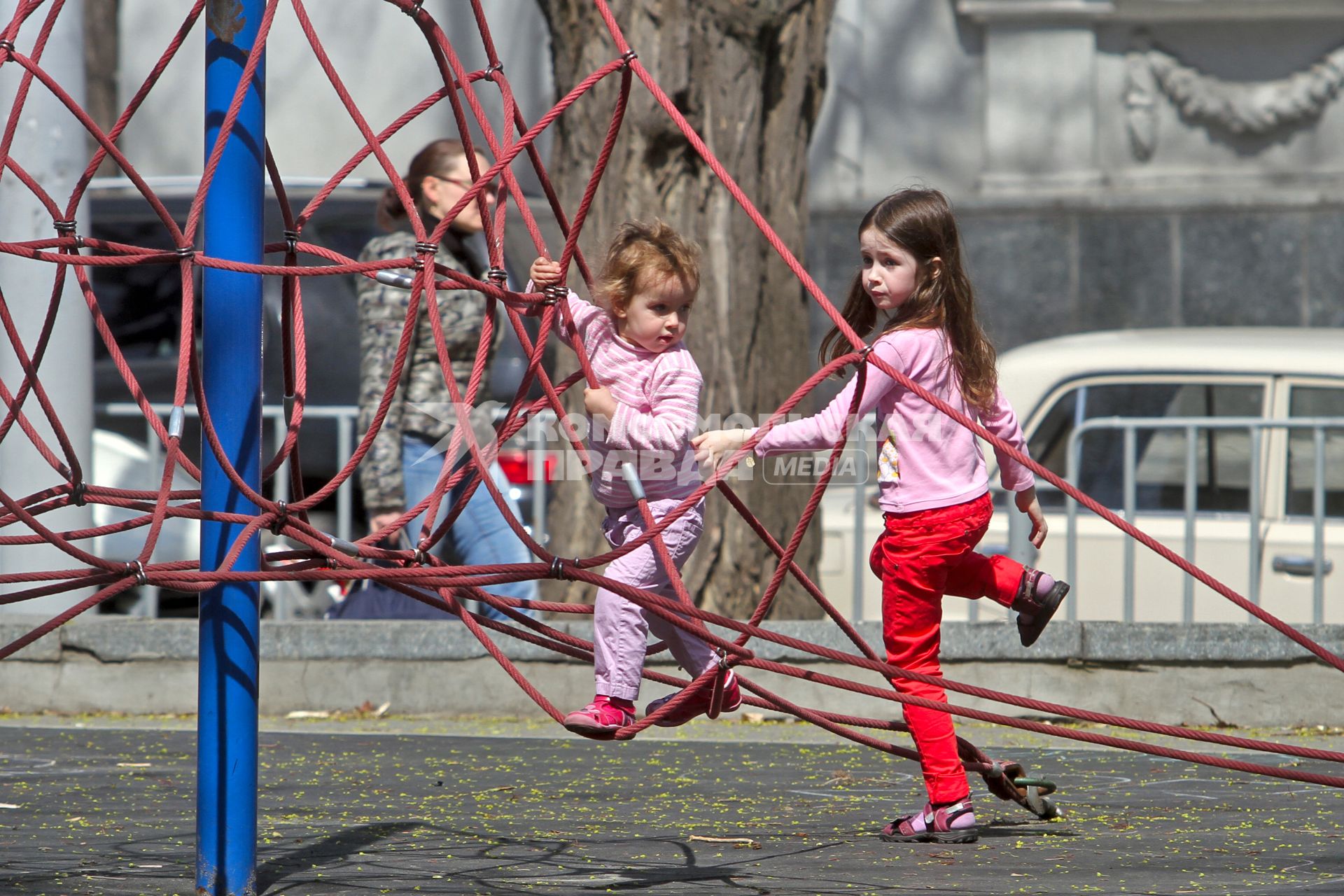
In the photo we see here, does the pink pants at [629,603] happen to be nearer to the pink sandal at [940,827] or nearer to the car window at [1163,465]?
the pink sandal at [940,827]

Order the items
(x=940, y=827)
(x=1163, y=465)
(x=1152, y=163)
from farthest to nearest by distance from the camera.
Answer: (x=1152, y=163)
(x=1163, y=465)
(x=940, y=827)

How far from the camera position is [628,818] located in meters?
4.05

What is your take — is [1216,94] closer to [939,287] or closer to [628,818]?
[939,287]

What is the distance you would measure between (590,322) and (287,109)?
1142cm

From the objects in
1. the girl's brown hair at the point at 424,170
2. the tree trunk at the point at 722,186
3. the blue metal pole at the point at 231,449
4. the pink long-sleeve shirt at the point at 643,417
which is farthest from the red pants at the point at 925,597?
the tree trunk at the point at 722,186

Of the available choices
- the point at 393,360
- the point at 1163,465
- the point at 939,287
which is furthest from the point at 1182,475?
the point at 393,360

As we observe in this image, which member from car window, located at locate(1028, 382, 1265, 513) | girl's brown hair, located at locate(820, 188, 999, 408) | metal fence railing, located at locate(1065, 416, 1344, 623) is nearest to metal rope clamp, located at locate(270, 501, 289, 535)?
girl's brown hair, located at locate(820, 188, 999, 408)

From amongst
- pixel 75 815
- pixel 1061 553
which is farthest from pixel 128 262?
pixel 1061 553

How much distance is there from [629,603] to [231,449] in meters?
0.91

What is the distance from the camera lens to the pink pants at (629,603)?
3619 mm

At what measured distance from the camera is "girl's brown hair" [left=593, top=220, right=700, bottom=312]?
3.55 meters

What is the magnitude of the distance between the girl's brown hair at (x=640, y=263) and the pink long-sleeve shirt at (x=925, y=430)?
0.41 meters

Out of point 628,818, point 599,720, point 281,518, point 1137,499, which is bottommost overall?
→ point 628,818

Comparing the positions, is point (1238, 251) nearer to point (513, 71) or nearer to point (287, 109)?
point (513, 71)
